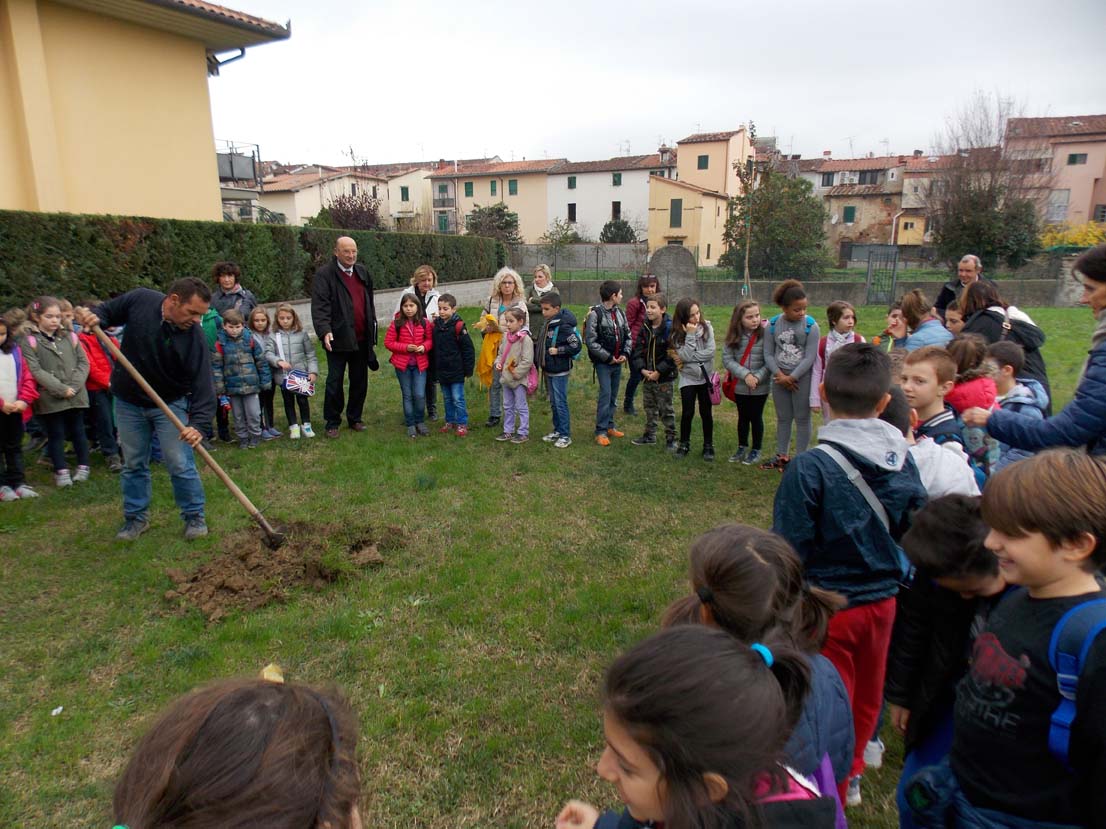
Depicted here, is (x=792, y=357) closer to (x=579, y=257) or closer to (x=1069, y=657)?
(x=1069, y=657)

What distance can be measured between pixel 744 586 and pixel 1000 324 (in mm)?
4705

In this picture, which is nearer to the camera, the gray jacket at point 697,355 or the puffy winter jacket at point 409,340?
the gray jacket at point 697,355

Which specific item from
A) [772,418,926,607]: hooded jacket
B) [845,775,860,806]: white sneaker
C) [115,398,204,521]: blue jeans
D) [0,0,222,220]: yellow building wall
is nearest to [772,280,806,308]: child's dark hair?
[772,418,926,607]: hooded jacket

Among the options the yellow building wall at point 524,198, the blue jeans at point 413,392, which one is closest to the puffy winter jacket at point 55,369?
the blue jeans at point 413,392

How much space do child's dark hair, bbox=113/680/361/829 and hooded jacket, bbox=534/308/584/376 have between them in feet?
21.8

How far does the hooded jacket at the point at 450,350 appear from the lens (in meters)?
8.08

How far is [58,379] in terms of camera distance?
633cm

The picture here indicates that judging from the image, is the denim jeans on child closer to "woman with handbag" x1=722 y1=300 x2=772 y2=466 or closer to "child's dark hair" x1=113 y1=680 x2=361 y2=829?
"woman with handbag" x1=722 y1=300 x2=772 y2=466

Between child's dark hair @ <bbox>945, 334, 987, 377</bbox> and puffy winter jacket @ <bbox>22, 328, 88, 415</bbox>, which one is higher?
child's dark hair @ <bbox>945, 334, 987, 377</bbox>

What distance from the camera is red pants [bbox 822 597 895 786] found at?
262cm

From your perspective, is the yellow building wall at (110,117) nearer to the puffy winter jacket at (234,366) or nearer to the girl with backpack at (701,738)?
the puffy winter jacket at (234,366)

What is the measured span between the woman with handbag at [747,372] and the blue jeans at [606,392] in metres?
1.33

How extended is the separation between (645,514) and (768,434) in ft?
11.0

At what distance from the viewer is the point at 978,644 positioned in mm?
1827
